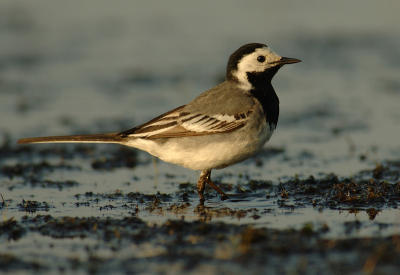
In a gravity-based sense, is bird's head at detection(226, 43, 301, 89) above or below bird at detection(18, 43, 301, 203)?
above

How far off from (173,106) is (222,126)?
590 centimetres

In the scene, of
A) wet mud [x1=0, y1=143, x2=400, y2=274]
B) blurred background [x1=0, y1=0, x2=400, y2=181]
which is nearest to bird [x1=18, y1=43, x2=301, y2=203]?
wet mud [x1=0, y1=143, x2=400, y2=274]

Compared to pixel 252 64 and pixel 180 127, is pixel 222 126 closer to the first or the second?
pixel 180 127

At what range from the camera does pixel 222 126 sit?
30.2ft

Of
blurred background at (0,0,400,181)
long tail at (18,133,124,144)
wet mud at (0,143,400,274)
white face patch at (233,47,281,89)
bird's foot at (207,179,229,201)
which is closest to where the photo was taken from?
wet mud at (0,143,400,274)

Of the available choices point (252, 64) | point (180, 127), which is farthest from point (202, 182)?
point (252, 64)

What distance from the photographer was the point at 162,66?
18312mm

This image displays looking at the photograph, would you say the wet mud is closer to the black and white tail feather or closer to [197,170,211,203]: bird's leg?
[197,170,211,203]: bird's leg

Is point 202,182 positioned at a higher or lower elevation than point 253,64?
lower

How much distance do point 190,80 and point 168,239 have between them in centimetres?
981

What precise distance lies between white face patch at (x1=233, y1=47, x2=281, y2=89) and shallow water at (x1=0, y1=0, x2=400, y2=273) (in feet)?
5.23

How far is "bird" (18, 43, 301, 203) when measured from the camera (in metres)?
9.19

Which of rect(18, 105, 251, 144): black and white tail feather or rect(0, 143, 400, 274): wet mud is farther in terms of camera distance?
rect(18, 105, 251, 144): black and white tail feather

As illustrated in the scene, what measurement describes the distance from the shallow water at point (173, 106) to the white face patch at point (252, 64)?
1596mm
